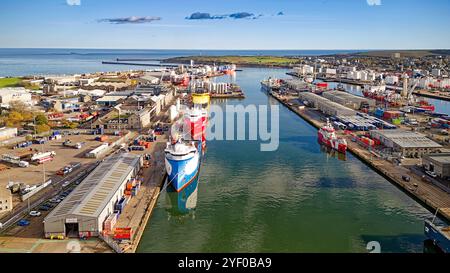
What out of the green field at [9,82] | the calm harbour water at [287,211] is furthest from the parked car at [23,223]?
the green field at [9,82]

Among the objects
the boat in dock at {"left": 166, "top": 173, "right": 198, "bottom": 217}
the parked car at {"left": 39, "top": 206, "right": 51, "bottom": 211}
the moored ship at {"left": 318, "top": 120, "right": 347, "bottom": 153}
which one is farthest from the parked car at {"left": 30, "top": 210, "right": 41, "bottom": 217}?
the moored ship at {"left": 318, "top": 120, "right": 347, "bottom": 153}

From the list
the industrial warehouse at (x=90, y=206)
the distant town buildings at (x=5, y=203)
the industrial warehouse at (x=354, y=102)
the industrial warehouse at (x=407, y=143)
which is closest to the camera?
the industrial warehouse at (x=90, y=206)

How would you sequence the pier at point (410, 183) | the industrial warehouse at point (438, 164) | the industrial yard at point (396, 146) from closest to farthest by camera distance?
the pier at point (410, 183) < the industrial yard at point (396, 146) < the industrial warehouse at point (438, 164)

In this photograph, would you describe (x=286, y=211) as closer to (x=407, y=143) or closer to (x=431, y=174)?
(x=431, y=174)

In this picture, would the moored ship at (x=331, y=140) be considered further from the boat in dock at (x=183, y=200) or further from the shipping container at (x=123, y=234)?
the shipping container at (x=123, y=234)

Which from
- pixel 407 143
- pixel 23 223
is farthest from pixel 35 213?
pixel 407 143

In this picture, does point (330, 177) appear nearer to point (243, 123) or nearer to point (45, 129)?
point (243, 123)
